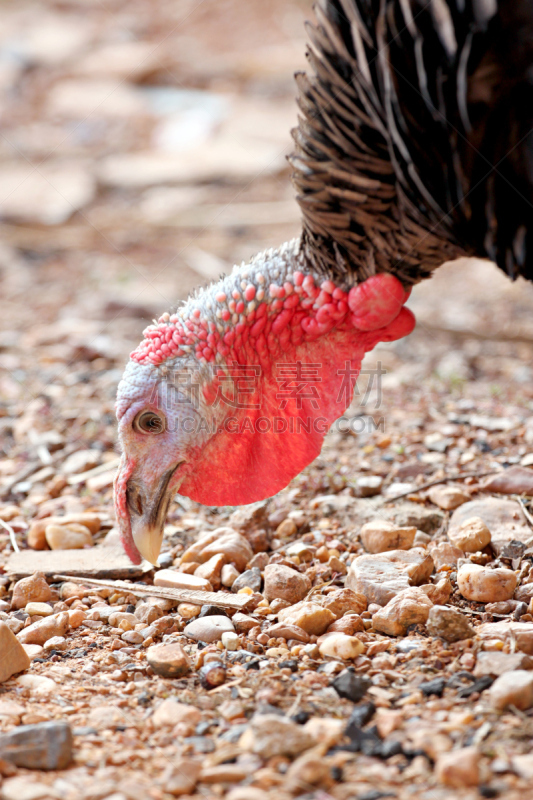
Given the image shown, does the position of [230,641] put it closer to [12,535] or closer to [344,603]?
[344,603]

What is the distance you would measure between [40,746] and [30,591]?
1.07 m

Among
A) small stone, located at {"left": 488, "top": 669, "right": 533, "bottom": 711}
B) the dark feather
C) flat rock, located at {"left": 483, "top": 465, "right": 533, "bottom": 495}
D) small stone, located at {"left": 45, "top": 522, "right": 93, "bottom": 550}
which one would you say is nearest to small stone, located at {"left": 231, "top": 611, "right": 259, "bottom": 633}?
small stone, located at {"left": 488, "top": 669, "right": 533, "bottom": 711}

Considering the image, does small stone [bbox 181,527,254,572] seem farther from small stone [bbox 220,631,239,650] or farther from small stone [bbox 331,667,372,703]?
small stone [bbox 331,667,372,703]

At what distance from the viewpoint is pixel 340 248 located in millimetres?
2803

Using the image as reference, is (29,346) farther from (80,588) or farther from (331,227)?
(331,227)

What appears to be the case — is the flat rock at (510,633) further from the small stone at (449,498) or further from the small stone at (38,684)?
the small stone at (38,684)

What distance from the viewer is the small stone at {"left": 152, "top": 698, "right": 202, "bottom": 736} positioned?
2.24m

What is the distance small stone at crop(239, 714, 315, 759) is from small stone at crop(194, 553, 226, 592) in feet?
3.60

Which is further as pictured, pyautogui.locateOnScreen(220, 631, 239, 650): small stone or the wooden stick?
the wooden stick

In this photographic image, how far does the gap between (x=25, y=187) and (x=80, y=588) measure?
7717 mm

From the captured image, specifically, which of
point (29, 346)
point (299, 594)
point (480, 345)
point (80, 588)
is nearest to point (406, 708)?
point (299, 594)

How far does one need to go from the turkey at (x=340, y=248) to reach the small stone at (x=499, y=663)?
106 centimetres

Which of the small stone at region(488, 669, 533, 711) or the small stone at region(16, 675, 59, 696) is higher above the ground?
the small stone at region(488, 669, 533, 711)

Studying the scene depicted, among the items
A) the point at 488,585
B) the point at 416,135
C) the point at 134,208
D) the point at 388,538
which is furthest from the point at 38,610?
the point at 134,208
